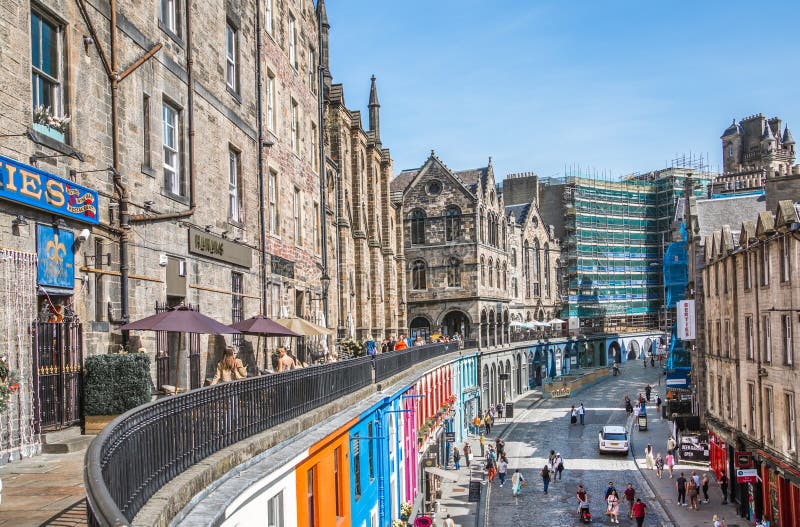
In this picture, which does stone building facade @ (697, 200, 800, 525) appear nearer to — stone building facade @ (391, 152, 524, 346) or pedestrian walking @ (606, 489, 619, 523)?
pedestrian walking @ (606, 489, 619, 523)

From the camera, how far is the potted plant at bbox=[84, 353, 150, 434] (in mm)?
10773

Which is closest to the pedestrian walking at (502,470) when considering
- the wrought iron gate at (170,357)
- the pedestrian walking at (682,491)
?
the pedestrian walking at (682,491)

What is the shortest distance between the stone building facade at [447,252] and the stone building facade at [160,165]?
106 ft

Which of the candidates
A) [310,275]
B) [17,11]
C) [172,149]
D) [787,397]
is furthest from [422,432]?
[17,11]

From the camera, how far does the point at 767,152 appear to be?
77.4 m

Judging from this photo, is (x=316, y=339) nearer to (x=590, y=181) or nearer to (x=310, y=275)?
(x=310, y=275)

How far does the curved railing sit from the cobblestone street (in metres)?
16.4

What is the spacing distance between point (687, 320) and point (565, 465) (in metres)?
9.48

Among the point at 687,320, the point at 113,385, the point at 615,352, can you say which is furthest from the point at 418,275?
the point at 113,385

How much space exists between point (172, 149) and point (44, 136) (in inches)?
176

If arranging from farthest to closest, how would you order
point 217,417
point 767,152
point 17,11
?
point 767,152 < point 17,11 < point 217,417

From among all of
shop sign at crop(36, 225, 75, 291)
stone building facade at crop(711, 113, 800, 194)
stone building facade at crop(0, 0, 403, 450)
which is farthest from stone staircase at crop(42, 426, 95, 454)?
stone building facade at crop(711, 113, 800, 194)

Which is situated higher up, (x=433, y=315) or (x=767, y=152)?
(x=767, y=152)

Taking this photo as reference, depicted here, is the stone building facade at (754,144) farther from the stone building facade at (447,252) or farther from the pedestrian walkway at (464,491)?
the pedestrian walkway at (464,491)
